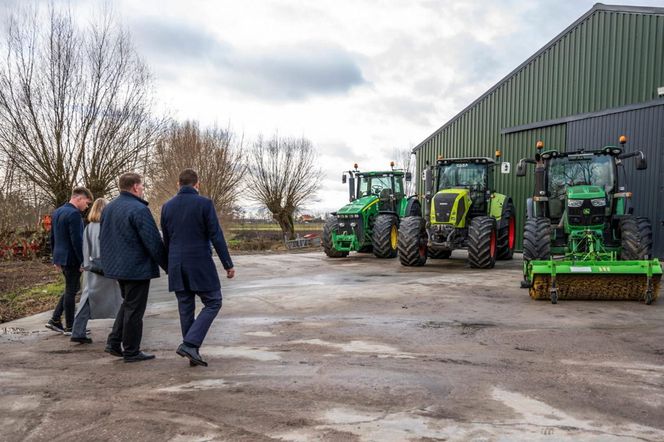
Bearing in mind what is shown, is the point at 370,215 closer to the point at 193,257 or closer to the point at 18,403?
the point at 193,257

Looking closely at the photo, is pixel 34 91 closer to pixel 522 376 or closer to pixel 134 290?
pixel 134 290

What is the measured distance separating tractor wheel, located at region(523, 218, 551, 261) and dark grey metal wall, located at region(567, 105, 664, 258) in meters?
5.39

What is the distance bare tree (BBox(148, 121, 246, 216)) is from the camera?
91.4 feet

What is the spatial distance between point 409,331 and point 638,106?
10.5 meters

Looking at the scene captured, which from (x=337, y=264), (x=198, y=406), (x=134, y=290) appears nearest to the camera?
(x=198, y=406)

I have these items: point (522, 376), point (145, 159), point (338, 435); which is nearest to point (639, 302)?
point (522, 376)

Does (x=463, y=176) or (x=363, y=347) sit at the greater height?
(x=463, y=176)

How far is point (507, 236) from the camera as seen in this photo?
14.1 metres

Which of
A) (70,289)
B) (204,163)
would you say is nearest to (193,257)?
(70,289)

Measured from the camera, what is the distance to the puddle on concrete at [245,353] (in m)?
5.07

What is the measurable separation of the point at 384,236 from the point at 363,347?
9.48m

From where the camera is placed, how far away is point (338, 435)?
3232 mm

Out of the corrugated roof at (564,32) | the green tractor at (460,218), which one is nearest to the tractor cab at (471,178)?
the green tractor at (460,218)

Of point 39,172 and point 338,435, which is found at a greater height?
point 39,172
